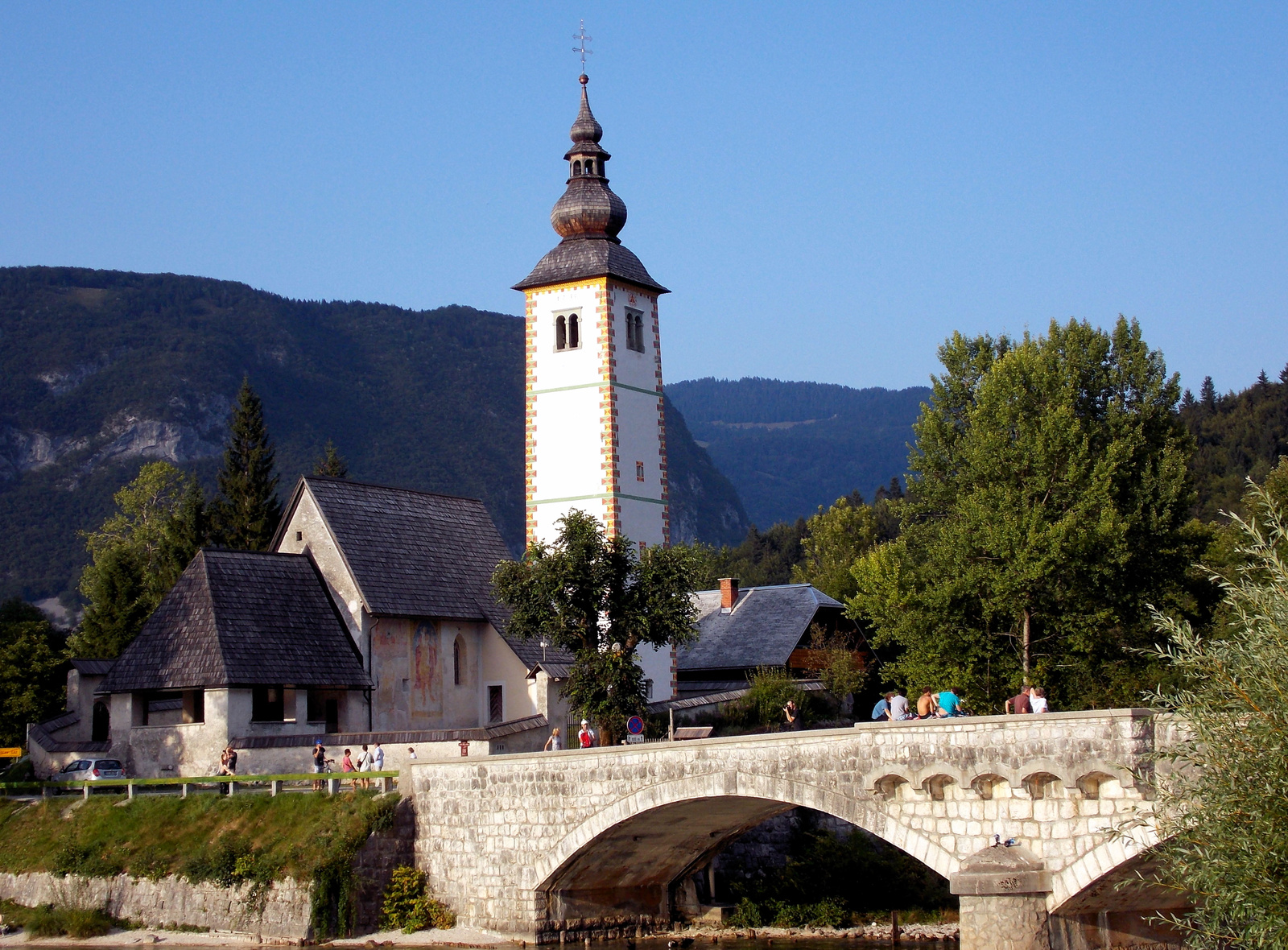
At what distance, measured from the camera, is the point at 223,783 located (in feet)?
121

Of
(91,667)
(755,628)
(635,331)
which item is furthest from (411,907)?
(755,628)

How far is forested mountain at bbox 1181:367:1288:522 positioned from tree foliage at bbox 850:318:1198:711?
37.0 meters

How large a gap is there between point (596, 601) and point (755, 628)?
54.4 feet

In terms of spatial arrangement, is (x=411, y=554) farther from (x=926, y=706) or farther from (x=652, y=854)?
(x=926, y=706)

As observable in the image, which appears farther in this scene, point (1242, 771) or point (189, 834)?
point (189, 834)

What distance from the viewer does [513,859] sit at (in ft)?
109

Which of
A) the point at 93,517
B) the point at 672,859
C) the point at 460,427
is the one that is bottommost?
the point at 672,859

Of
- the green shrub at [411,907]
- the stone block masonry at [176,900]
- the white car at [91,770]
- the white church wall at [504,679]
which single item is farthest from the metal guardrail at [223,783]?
the white church wall at [504,679]

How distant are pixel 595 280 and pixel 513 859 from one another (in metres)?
20.3

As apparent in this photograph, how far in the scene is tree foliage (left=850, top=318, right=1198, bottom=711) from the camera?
41.5m

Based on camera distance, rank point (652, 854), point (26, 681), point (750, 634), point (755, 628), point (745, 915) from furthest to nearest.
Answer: point (26, 681) < point (755, 628) < point (750, 634) < point (745, 915) < point (652, 854)

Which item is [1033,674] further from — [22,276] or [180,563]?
[22,276]

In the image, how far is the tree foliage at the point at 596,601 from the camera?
3919cm

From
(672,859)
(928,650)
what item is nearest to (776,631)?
(928,650)
